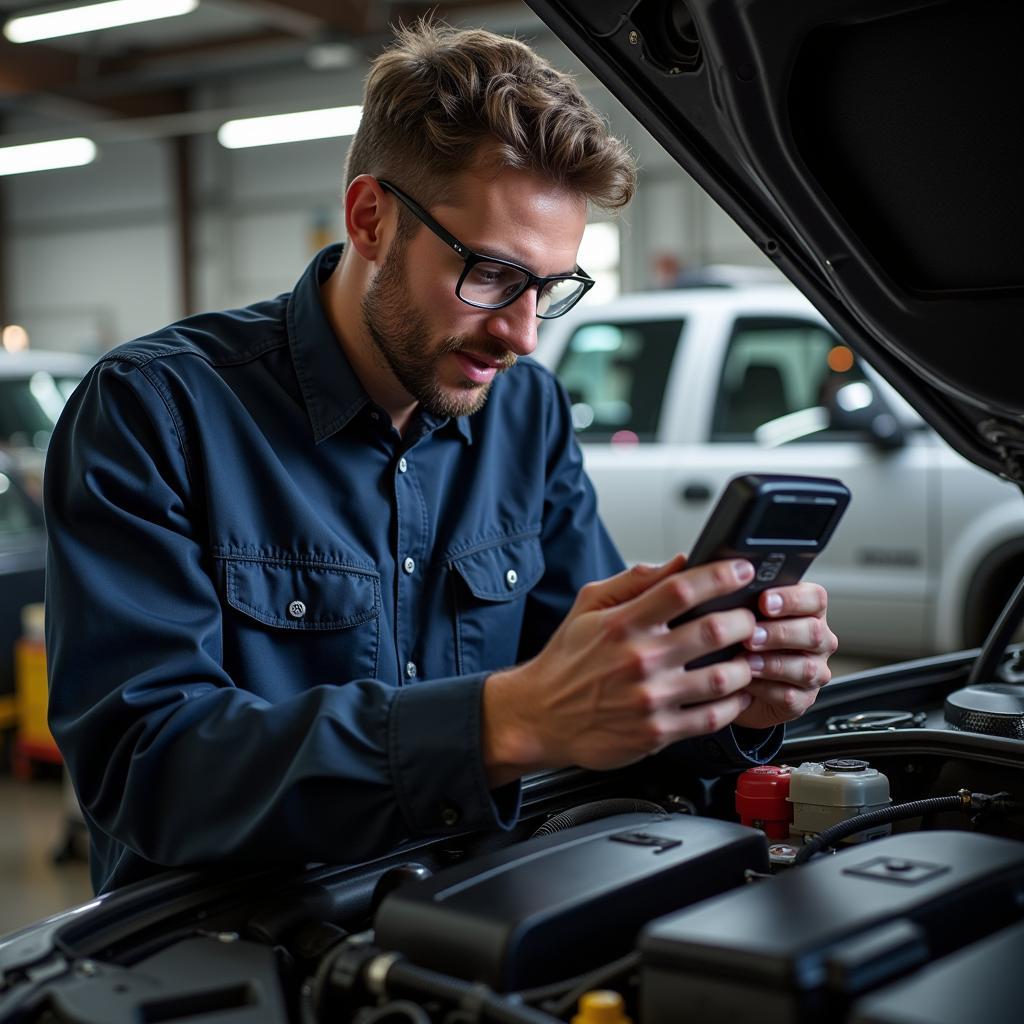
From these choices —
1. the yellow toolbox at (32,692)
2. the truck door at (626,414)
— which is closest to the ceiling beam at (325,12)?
the truck door at (626,414)

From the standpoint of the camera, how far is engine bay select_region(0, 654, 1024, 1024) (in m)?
0.82

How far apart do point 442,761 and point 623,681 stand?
0.61 feet

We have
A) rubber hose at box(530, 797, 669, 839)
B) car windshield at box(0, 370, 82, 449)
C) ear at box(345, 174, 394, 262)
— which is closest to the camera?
rubber hose at box(530, 797, 669, 839)

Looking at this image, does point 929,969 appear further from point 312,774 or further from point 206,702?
point 206,702

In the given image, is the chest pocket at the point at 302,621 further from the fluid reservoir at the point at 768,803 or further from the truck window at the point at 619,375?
the truck window at the point at 619,375

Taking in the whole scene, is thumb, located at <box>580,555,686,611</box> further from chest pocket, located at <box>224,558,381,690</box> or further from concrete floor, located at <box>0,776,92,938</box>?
concrete floor, located at <box>0,776,92,938</box>

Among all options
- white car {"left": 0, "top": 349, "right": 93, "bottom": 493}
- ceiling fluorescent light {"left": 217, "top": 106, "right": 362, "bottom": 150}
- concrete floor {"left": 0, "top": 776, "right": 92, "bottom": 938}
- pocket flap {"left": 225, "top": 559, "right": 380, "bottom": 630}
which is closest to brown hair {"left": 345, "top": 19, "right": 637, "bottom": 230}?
pocket flap {"left": 225, "top": 559, "right": 380, "bottom": 630}

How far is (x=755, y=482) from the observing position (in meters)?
1.02

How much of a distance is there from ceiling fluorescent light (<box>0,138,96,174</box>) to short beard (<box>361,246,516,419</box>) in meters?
10.0

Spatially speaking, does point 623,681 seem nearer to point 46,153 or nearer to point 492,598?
point 492,598

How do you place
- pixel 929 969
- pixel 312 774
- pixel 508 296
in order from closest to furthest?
pixel 929 969 < pixel 312 774 < pixel 508 296

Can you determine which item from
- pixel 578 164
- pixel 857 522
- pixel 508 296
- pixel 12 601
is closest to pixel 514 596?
pixel 508 296

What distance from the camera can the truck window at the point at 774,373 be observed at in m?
4.99

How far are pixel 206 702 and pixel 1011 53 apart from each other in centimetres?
95
